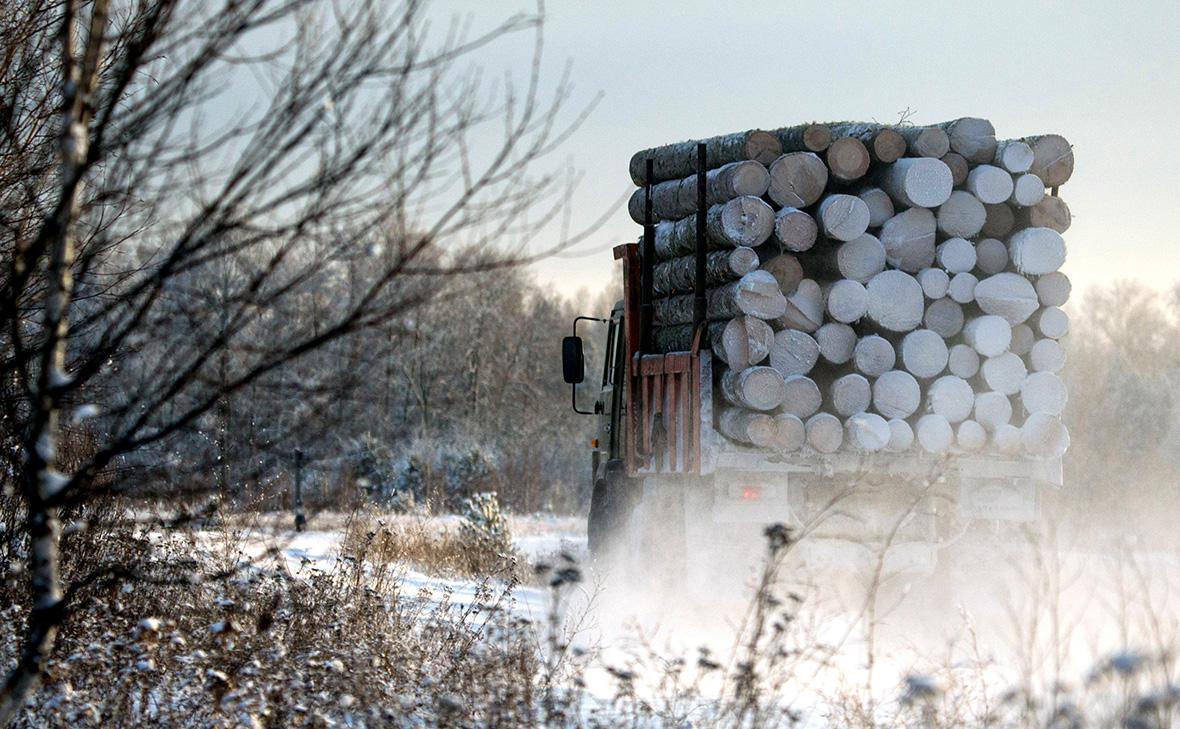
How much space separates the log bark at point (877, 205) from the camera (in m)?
8.70

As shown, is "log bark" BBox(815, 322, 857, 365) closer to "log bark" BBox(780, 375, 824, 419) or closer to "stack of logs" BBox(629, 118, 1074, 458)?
"stack of logs" BBox(629, 118, 1074, 458)

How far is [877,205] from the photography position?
870cm

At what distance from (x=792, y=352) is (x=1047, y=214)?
6.90 feet

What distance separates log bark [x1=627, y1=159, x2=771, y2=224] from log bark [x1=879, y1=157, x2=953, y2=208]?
35.9 inches

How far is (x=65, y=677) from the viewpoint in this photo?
4.82 m

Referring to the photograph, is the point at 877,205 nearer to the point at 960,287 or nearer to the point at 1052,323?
the point at 960,287

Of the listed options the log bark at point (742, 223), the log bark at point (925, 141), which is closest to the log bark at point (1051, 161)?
the log bark at point (925, 141)

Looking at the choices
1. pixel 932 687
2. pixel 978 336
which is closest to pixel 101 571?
pixel 932 687

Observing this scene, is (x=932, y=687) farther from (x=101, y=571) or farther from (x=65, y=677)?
(x=65, y=677)

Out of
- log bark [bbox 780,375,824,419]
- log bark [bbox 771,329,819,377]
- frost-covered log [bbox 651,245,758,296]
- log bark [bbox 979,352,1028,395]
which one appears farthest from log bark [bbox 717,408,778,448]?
log bark [bbox 979,352,1028,395]

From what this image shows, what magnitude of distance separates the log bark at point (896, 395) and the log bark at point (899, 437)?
2.9 inches

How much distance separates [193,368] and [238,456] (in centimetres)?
27

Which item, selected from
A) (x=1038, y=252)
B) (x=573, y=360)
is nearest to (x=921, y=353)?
(x=1038, y=252)

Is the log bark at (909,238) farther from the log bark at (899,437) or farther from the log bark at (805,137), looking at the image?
the log bark at (899,437)
